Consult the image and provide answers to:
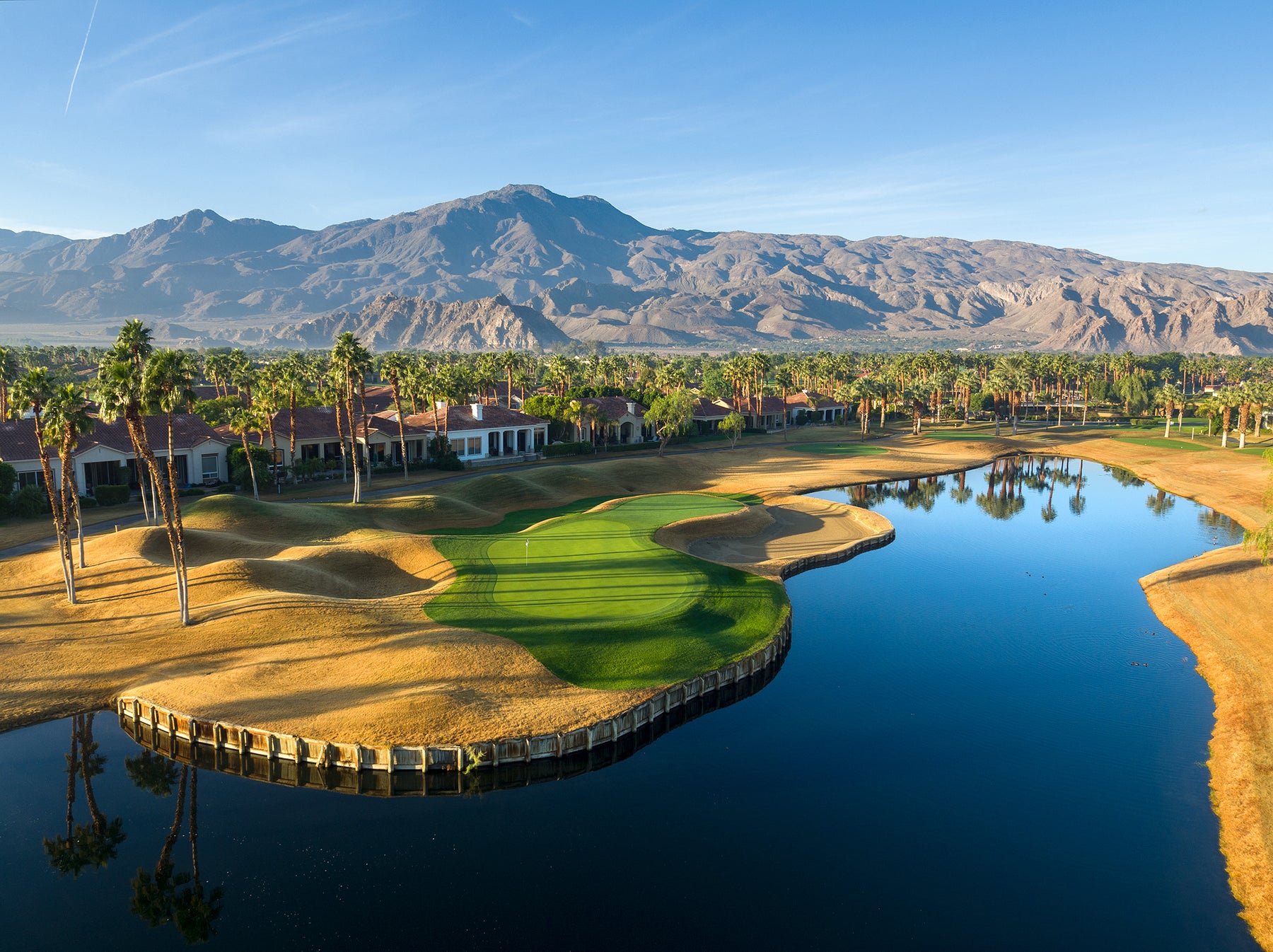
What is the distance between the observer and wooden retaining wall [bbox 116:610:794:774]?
82.6 feet

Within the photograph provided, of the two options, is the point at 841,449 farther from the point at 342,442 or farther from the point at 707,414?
the point at 342,442

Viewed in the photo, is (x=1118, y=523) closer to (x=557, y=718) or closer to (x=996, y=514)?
(x=996, y=514)

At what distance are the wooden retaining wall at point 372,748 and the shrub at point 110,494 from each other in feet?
124

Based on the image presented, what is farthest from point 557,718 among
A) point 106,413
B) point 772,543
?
point 772,543

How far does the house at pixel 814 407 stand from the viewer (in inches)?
5571

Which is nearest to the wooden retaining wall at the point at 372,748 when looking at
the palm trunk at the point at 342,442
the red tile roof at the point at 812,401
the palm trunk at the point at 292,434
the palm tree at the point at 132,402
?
the palm tree at the point at 132,402

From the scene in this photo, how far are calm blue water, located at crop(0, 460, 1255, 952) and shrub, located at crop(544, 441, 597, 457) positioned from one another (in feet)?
203

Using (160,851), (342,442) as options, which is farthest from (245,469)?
(160,851)

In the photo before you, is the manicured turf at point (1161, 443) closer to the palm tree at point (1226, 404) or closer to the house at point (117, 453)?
the palm tree at point (1226, 404)

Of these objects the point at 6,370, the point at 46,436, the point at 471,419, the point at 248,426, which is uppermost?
the point at 6,370

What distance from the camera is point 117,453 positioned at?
62.9 m

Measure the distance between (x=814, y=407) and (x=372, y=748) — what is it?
127819 mm

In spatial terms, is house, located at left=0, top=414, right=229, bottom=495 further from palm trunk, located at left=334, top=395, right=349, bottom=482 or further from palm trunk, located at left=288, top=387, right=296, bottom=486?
palm trunk, located at left=334, top=395, right=349, bottom=482

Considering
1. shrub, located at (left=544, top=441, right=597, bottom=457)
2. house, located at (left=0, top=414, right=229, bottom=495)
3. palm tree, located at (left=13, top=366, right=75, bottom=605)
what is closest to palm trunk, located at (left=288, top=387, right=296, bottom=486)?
house, located at (left=0, top=414, right=229, bottom=495)
